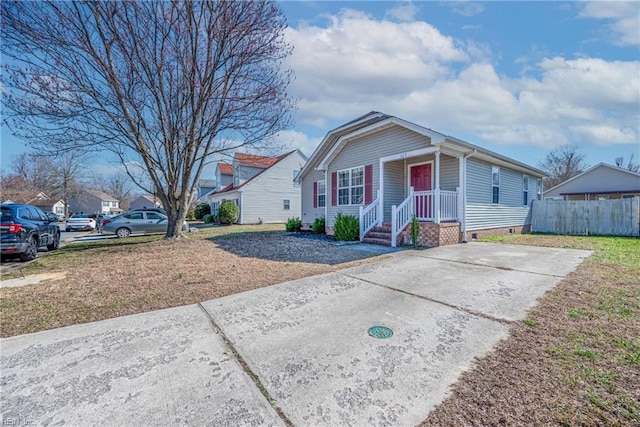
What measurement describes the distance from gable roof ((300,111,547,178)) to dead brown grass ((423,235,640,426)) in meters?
6.34

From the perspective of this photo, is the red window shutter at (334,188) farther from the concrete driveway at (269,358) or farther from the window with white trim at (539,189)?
the window with white trim at (539,189)

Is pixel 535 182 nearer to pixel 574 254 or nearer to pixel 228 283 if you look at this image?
pixel 574 254

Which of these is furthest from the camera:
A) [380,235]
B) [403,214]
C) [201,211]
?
[201,211]

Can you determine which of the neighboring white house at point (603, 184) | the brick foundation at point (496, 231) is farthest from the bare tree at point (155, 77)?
the neighboring white house at point (603, 184)

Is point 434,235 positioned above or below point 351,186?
below

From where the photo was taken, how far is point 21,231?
7883mm

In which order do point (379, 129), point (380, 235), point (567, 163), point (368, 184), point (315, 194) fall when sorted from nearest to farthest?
point (380, 235)
point (379, 129)
point (368, 184)
point (315, 194)
point (567, 163)

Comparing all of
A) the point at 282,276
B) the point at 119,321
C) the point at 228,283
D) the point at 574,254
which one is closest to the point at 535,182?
the point at 574,254

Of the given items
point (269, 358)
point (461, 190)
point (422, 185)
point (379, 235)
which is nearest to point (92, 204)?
point (379, 235)

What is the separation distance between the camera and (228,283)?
207 inches

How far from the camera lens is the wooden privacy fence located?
12938mm

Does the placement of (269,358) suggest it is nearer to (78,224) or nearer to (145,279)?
(145,279)

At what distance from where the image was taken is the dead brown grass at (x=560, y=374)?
192 centimetres

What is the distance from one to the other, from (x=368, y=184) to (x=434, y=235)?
3.86m
